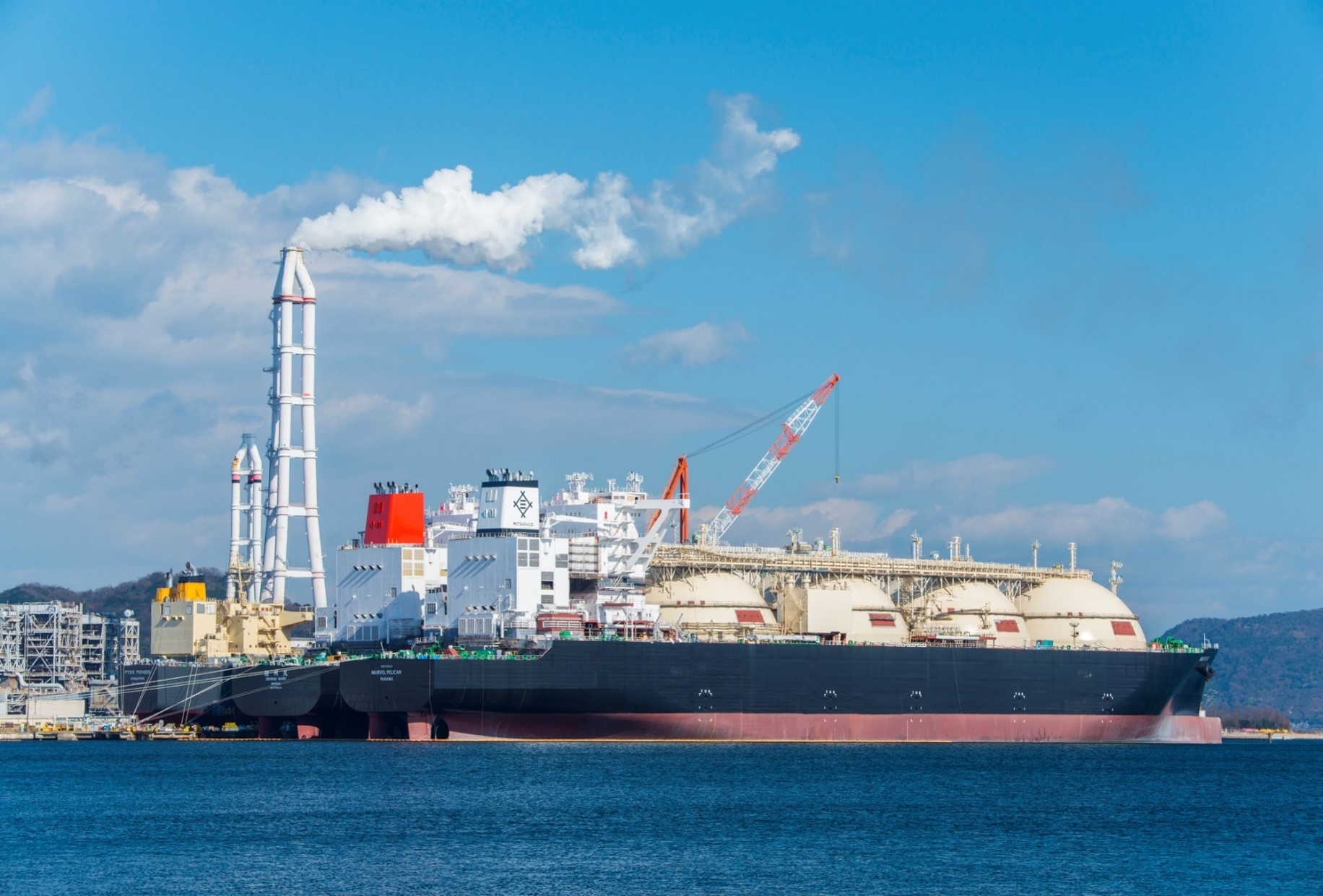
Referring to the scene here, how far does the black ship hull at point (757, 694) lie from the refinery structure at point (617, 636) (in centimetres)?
10

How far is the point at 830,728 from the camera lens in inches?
3034

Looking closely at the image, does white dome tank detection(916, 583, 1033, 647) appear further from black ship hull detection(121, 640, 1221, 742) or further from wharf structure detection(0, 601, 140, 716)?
wharf structure detection(0, 601, 140, 716)

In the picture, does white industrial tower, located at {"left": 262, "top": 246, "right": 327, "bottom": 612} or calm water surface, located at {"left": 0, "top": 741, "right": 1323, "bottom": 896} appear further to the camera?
white industrial tower, located at {"left": 262, "top": 246, "right": 327, "bottom": 612}

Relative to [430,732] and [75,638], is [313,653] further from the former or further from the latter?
[75,638]

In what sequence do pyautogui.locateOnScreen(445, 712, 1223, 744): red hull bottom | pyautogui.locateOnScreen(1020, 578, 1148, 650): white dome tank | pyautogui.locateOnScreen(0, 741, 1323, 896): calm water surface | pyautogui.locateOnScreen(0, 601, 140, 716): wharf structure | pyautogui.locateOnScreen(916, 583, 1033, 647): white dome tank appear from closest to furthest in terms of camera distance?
pyautogui.locateOnScreen(0, 741, 1323, 896): calm water surface → pyautogui.locateOnScreen(445, 712, 1223, 744): red hull bottom → pyautogui.locateOnScreen(916, 583, 1033, 647): white dome tank → pyautogui.locateOnScreen(1020, 578, 1148, 650): white dome tank → pyautogui.locateOnScreen(0, 601, 140, 716): wharf structure

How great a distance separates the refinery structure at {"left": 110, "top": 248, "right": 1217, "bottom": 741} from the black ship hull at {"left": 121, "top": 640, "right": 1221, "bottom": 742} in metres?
0.10

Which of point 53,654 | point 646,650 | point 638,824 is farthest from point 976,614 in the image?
point 53,654

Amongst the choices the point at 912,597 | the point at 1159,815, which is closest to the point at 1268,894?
the point at 1159,815

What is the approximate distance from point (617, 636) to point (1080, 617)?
29562 millimetres

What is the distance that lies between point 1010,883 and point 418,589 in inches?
1723

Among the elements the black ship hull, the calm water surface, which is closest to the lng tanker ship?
the black ship hull

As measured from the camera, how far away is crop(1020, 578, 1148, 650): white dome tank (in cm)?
9150

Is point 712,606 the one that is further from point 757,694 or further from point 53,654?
point 53,654

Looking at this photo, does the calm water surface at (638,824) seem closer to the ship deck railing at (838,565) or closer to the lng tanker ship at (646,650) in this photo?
the lng tanker ship at (646,650)
